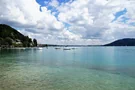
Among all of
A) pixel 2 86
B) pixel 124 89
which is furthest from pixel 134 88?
pixel 2 86

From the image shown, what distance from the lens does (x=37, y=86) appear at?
22453 mm

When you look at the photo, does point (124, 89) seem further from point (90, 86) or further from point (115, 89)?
point (90, 86)

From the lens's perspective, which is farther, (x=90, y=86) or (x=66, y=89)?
(x=90, y=86)

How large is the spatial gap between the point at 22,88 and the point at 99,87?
999 cm

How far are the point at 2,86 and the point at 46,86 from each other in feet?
18.6

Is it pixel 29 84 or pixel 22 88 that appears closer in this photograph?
pixel 22 88

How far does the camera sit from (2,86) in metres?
22.0

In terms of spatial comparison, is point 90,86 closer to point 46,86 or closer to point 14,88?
point 46,86

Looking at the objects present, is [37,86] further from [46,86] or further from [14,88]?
[14,88]

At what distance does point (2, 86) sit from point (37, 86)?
4.48 metres

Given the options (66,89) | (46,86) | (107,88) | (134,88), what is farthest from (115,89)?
(46,86)

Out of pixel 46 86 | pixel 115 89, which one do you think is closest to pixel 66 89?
pixel 46 86

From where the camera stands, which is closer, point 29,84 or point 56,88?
point 56,88

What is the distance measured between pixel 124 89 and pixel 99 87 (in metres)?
3.15
